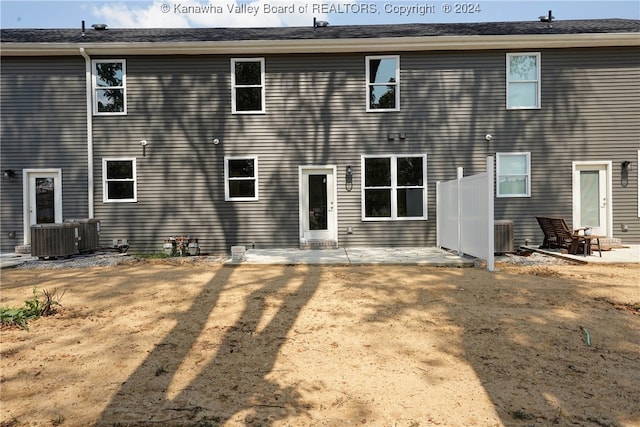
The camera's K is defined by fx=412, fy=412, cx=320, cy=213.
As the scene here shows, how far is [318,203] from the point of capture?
10.9 m

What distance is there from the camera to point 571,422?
2695mm

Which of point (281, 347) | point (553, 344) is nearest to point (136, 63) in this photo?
point (281, 347)

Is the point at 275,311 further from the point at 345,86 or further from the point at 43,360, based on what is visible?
the point at 345,86

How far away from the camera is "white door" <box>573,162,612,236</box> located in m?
10.6

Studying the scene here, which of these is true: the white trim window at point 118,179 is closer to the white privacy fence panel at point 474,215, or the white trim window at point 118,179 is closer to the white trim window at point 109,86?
the white trim window at point 109,86

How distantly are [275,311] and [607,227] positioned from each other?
9.77 metres

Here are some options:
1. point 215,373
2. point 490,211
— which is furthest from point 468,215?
point 215,373

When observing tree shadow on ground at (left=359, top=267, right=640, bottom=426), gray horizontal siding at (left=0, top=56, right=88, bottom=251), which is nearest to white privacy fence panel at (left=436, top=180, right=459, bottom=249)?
tree shadow on ground at (left=359, top=267, right=640, bottom=426)

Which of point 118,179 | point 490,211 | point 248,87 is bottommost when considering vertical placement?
point 490,211

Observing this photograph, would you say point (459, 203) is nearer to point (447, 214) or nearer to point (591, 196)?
point (447, 214)

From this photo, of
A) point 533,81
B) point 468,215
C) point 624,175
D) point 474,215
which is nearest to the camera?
point 474,215

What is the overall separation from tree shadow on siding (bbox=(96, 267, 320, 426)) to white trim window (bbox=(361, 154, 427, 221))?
5871 millimetres

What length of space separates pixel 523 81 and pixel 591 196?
3.47 m

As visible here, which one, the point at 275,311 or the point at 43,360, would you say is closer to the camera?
the point at 43,360
